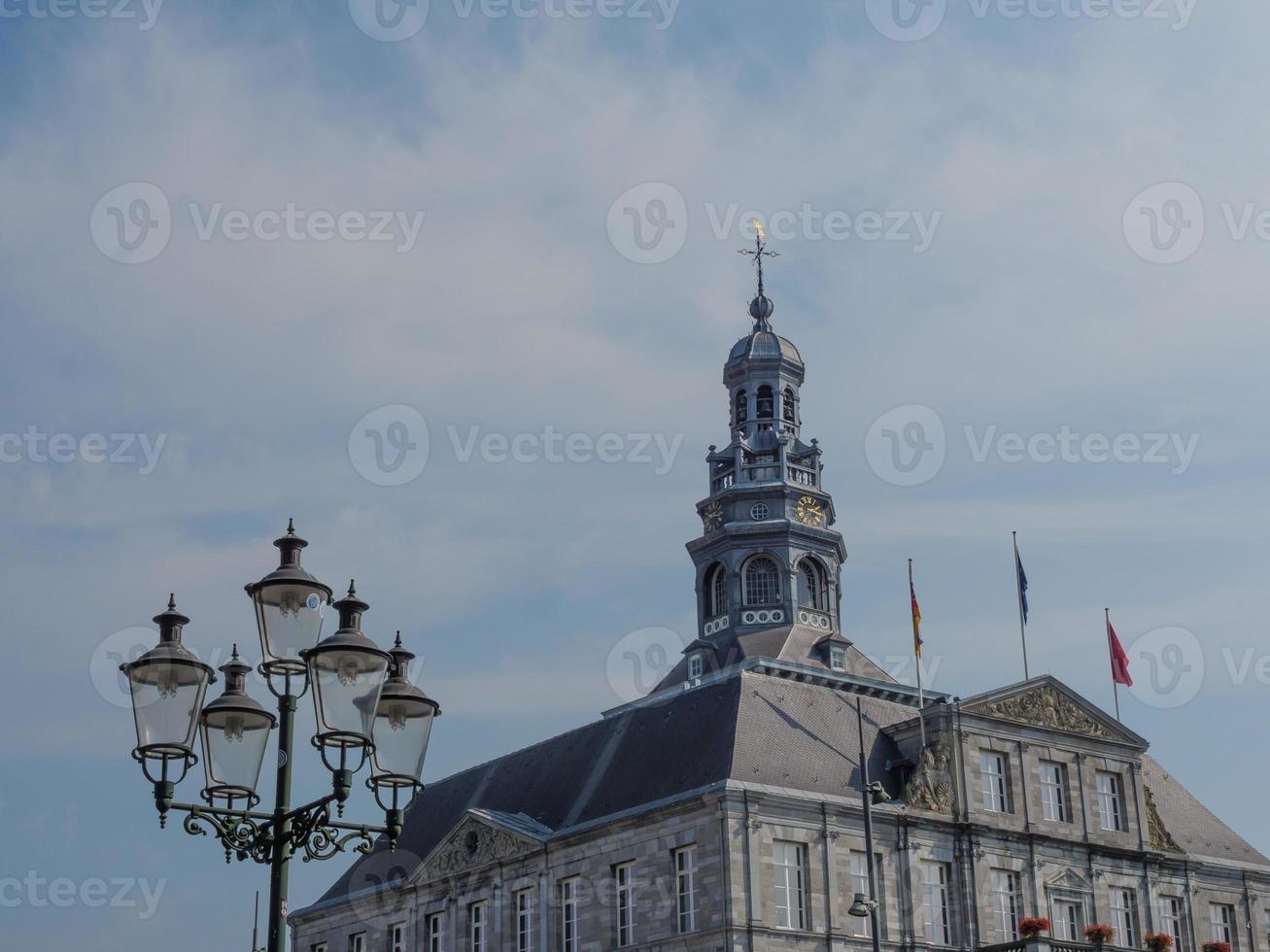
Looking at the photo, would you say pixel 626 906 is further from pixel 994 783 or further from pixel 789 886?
pixel 994 783

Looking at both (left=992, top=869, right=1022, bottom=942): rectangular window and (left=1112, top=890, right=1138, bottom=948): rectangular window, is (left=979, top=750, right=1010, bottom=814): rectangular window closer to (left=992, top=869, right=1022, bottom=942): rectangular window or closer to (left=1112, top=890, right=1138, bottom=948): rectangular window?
(left=992, top=869, right=1022, bottom=942): rectangular window

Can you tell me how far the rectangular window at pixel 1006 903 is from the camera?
53531 millimetres

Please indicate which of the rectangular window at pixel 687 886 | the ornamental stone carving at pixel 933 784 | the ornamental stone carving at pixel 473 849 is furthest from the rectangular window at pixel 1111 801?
the ornamental stone carving at pixel 473 849

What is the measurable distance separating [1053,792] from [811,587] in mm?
19207

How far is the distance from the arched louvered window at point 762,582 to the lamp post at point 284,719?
185ft

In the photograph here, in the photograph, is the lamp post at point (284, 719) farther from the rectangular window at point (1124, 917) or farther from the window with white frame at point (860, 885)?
the rectangular window at point (1124, 917)

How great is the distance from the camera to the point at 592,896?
53.3 metres

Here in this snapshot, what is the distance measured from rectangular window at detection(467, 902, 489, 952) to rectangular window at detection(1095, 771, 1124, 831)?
2048cm

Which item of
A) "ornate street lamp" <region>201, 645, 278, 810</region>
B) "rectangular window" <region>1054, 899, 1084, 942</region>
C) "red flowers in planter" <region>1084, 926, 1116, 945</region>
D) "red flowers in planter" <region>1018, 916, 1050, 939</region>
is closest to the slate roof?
"rectangular window" <region>1054, 899, 1084, 942</region>

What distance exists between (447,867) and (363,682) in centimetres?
4566

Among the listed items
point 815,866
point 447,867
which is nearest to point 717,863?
point 815,866

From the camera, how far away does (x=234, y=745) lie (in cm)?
1658

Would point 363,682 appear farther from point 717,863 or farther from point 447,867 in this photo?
point 447,867

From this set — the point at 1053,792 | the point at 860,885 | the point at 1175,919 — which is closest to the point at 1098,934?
the point at 860,885
